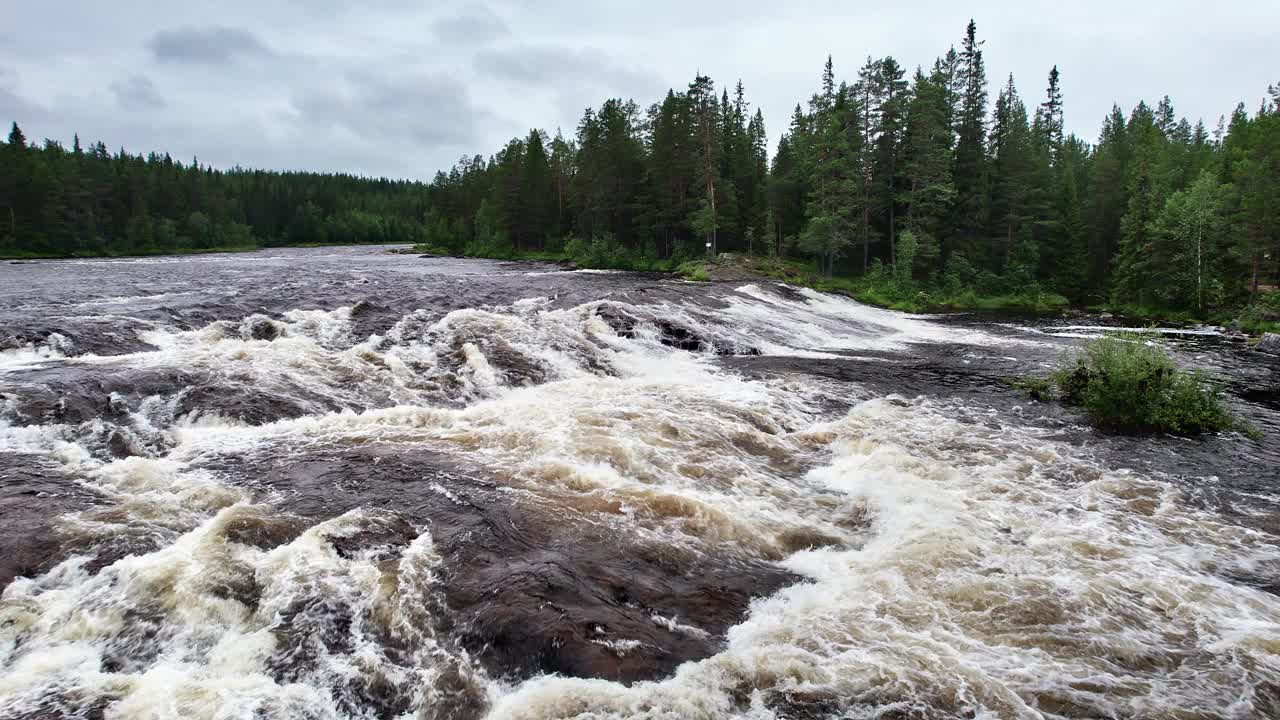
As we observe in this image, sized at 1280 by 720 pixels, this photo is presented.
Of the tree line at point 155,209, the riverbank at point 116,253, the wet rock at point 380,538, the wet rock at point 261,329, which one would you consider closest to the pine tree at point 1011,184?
the wet rock at point 261,329

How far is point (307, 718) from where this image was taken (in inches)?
191

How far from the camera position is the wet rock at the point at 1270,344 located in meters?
24.1

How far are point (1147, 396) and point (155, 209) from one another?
109085 mm

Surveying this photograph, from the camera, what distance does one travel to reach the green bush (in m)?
12.9

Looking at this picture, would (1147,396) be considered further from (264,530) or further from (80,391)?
(80,391)

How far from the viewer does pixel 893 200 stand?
48.8 m

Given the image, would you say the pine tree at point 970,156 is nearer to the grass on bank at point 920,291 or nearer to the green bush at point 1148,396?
the grass on bank at point 920,291

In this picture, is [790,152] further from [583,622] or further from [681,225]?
[583,622]

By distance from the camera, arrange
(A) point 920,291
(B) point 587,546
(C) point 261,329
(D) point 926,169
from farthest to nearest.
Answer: (D) point 926,169, (A) point 920,291, (C) point 261,329, (B) point 587,546

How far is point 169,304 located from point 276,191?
115 metres

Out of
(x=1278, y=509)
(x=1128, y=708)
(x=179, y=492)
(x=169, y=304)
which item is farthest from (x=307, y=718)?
(x=169, y=304)

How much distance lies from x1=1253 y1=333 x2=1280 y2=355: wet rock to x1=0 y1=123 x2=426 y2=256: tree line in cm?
9045

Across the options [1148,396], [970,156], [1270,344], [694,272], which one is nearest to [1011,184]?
[970,156]

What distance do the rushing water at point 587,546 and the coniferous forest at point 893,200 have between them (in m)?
28.3
